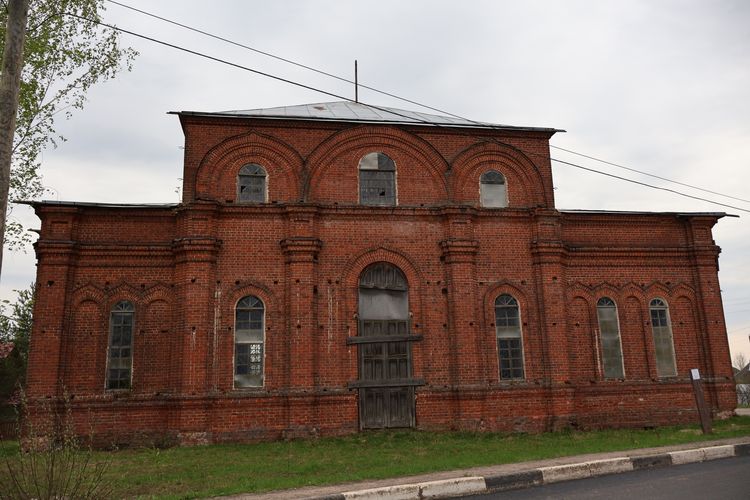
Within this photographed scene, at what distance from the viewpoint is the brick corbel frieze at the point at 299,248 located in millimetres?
13531

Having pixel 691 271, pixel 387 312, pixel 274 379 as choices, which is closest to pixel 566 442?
pixel 387 312

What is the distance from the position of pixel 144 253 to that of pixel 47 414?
3917mm

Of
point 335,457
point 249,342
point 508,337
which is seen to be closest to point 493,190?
point 508,337

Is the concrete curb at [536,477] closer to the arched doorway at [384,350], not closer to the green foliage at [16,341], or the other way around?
the arched doorway at [384,350]

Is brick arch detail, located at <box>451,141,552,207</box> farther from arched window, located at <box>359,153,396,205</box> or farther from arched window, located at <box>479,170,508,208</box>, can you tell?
arched window, located at <box>359,153,396,205</box>

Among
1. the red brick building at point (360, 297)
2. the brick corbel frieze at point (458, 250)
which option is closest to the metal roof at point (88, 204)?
the red brick building at point (360, 297)

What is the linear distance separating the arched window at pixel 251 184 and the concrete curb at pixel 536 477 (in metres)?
8.50

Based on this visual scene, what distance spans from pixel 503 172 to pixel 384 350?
561cm

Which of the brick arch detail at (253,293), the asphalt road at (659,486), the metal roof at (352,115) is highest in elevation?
the metal roof at (352,115)

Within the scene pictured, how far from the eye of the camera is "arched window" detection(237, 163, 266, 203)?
46.1 ft

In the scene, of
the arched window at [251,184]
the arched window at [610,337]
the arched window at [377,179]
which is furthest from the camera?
the arched window at [610,337]

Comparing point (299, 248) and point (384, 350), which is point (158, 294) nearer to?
point (299, 248)

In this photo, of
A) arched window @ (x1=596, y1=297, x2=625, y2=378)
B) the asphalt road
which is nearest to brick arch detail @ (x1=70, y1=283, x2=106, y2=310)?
the asphalt road

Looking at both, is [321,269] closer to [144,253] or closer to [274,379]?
[274,379]
